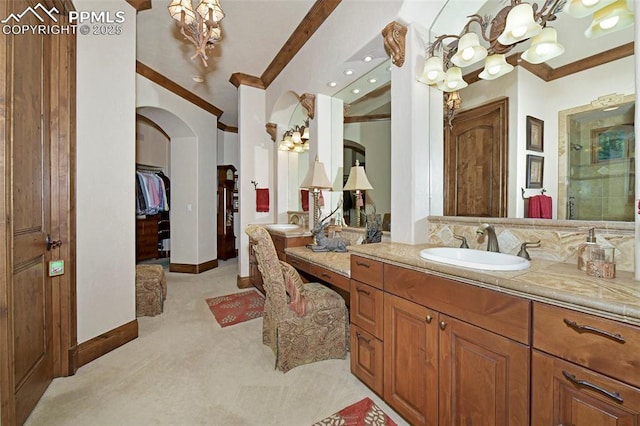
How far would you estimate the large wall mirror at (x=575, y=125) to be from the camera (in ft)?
4.39

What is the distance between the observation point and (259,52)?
3652 millimetres

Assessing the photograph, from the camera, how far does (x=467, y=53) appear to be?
5.65 ft

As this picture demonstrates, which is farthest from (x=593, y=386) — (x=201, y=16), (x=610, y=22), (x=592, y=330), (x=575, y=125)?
(x=201, y=16)

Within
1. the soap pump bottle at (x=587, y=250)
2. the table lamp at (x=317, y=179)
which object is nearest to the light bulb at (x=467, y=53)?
the soap pump bottle at (x=587, y=250)

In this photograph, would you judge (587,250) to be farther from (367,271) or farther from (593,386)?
(367,271)

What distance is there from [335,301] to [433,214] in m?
1.03

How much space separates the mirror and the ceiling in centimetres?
2

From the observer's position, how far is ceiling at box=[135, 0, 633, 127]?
2.68m

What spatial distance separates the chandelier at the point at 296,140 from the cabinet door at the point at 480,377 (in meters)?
3.37

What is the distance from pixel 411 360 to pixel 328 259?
1039 millimetres

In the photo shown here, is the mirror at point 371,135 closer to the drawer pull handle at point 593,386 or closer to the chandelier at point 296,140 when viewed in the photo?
the chandelier at point 296,140

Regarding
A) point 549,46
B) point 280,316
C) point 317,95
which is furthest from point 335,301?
point 317,95

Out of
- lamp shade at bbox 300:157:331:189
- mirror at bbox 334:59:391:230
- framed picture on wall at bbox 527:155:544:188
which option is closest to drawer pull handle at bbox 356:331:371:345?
mirror at bbox 334:59:391:230

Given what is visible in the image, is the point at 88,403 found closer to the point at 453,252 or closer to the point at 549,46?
the point at 453,252
